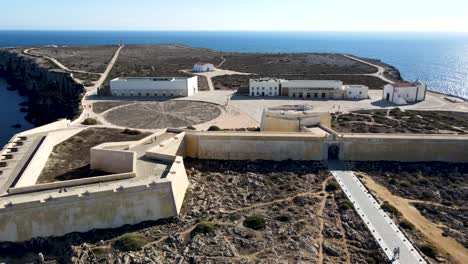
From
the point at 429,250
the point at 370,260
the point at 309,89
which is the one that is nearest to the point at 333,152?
the point at 429,250

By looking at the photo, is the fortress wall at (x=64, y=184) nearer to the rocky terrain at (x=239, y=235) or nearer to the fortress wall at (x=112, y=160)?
the fortress wall at (x=112, y=160)

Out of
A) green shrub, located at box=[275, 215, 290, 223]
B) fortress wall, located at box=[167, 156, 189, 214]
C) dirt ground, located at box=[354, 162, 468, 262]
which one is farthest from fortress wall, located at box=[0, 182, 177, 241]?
dirt ground, located at box=[354, 162, 468, 262]

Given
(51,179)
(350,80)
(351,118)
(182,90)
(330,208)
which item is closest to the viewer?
(330,208)

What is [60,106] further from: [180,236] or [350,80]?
[350,80]

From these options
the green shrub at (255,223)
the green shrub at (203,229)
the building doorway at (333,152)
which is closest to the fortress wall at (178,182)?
the green shrub at (203,229)

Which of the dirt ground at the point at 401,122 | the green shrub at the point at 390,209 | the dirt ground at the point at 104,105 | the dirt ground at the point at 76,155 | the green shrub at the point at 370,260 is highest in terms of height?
the dirt ground at the point at 104,105

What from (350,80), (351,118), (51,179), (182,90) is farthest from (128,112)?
(350,80)

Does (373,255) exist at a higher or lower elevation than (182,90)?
lower
